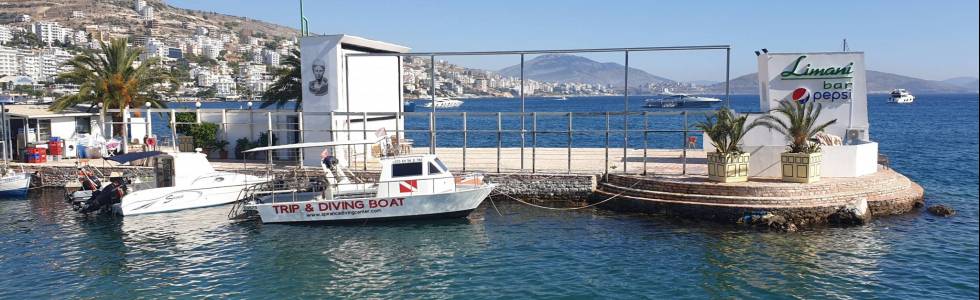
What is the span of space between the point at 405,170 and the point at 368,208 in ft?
5.37

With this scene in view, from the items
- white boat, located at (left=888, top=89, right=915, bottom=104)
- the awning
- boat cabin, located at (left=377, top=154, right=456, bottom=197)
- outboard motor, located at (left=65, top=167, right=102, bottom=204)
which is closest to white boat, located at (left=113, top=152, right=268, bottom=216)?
the awning

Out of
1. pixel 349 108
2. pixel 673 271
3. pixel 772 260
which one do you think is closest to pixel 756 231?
pixel 772 260

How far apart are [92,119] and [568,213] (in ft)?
79.5

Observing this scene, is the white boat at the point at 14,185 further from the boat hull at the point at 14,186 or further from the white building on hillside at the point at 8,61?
the white building on hillside at the point at 8,61

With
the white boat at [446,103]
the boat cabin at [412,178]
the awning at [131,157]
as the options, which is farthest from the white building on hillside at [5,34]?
the boat cabin at [412,178]

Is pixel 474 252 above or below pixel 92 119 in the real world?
below

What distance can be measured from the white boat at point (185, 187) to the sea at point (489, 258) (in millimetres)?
527

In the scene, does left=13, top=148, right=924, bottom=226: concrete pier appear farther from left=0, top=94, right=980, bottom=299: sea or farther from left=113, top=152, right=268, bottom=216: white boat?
left=113, top=152, right=268, bottom=216: white boat

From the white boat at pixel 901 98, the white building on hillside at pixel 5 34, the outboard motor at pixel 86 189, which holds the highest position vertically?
the white building on hillside at pixel 5 34

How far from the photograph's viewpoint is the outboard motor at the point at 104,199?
2341cm

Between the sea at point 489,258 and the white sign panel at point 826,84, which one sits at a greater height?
the white sign panel at point 826,84

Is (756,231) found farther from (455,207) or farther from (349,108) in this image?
(349,108)

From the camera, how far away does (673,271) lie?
16344 mm

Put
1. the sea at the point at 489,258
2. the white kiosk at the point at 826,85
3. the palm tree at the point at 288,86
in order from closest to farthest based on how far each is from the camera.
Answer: the sea at the point at 489,258, the white kiosk at the point at 826,85, the palm tree at the point at 288,86
